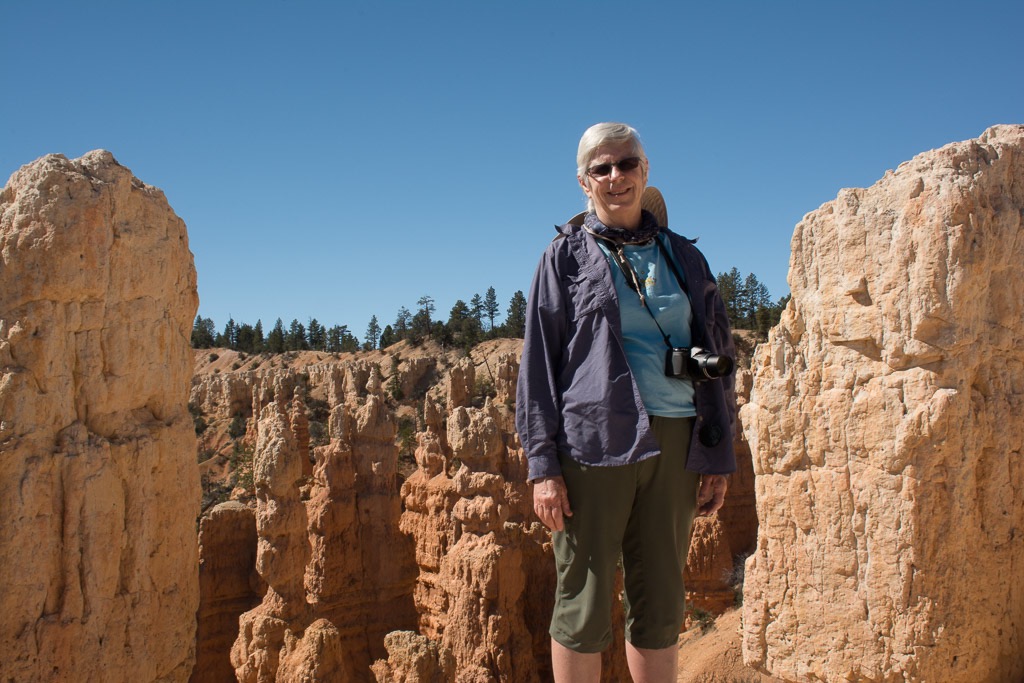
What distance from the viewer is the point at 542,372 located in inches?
90.9

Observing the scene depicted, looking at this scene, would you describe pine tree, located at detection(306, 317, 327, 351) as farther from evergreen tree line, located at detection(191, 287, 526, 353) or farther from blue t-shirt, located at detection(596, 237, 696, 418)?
blue t-shirt, located at detection(596, 237, 696, 418)

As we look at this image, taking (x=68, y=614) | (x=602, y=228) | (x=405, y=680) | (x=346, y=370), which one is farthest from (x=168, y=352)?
(x=346, y=370)

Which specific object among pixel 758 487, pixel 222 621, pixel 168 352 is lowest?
pixel 222 621

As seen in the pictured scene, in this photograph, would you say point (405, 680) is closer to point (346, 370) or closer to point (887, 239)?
point (887, 239)

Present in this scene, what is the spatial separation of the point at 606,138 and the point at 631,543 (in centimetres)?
126

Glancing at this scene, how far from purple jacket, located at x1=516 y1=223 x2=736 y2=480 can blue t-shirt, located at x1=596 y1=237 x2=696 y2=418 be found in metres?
0.06

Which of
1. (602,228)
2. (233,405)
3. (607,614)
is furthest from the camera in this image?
(233,405)

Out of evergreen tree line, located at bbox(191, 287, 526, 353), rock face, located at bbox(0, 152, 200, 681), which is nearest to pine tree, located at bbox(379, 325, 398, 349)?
evergreen tree line, located at bbox(191, 287, 526, 353)

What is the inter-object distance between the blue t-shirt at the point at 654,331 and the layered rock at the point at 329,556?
5.20 m

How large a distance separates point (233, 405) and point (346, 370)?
16.2ft

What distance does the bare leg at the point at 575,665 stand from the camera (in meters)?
2.29

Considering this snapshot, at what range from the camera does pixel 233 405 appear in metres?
32.1

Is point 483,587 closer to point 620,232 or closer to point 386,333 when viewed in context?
point 620,232

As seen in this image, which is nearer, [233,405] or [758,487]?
[758,487]
